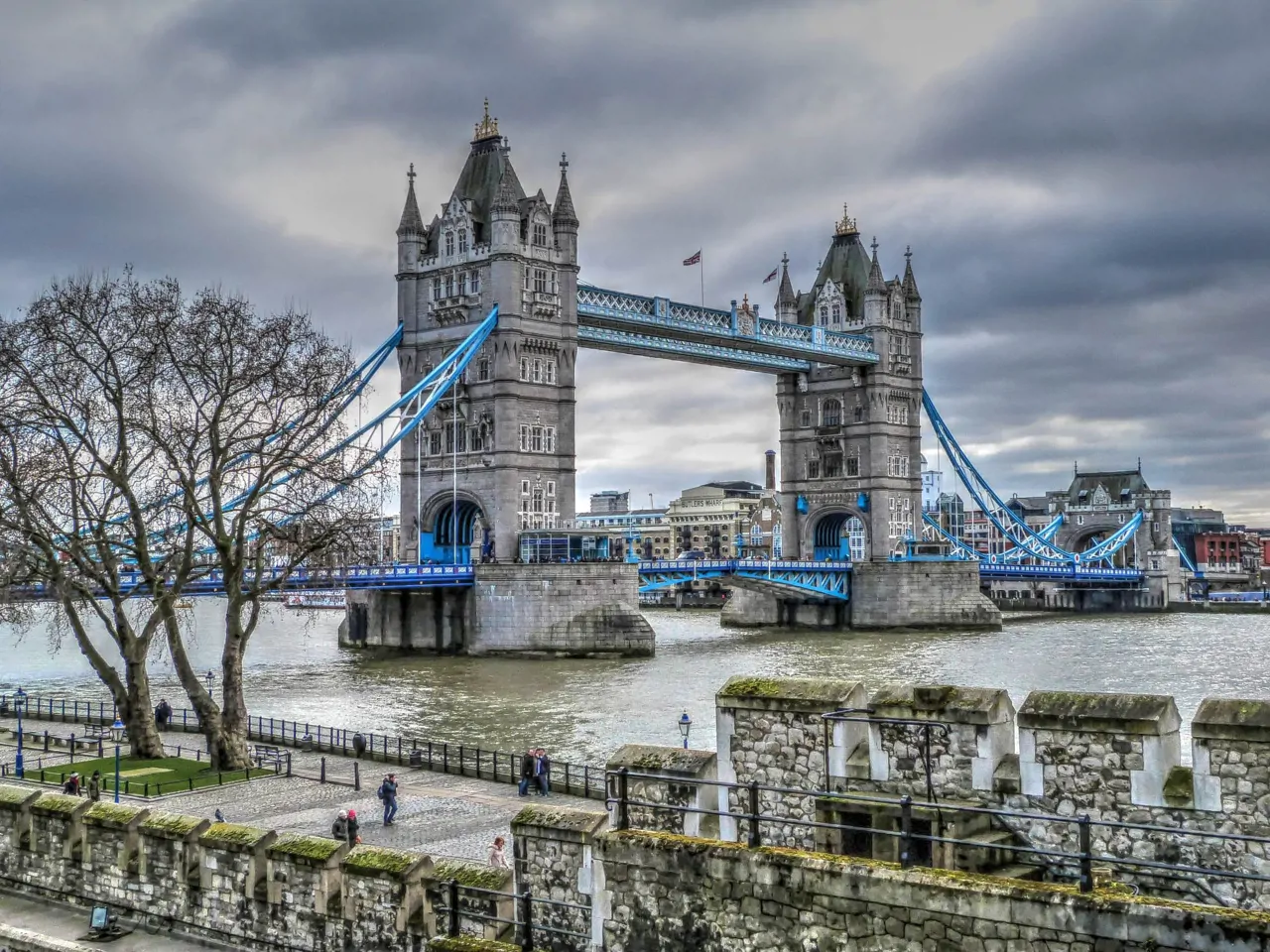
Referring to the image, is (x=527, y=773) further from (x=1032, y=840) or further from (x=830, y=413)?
(x=830, y=413)

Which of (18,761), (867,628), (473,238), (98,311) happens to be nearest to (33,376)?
(98,311)

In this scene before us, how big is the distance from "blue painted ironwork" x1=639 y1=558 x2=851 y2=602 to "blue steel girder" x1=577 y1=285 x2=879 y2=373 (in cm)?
1348

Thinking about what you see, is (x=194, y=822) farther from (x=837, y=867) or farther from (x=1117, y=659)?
(x=1117, y=659)

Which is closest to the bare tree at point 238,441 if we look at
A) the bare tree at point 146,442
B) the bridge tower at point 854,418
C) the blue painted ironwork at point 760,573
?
the bare tree at point 146,442

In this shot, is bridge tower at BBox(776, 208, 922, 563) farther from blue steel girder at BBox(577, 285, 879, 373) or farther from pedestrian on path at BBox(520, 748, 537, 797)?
pedestrian on path at BBox(520, 748, 537, 797)

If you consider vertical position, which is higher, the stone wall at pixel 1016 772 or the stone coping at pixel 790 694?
the stone coping at pixel 790 694

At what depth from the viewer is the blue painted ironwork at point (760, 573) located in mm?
78438

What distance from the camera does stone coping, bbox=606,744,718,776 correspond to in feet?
32.9

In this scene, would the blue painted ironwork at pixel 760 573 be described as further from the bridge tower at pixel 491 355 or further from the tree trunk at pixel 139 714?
the tree trunk at pixel 139 714

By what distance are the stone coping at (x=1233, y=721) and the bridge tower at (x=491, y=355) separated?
216 ft

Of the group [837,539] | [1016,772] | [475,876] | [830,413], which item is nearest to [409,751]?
[475,876]

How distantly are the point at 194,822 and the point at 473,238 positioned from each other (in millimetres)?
65126

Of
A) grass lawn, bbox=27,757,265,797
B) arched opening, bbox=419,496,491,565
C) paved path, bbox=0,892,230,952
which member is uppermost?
arched opening, bbox=419,496,491,565

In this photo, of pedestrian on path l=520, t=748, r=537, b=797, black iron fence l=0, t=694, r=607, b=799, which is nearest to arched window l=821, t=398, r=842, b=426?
black iron fence l=0, t=694, r=607, b=799
